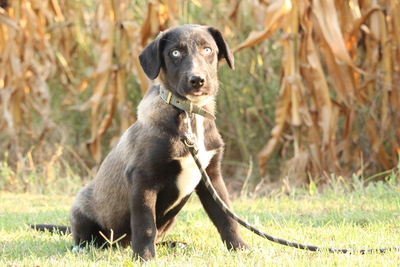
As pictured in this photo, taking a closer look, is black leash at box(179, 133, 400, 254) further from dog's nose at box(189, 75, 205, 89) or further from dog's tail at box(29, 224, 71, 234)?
dog's tail at box(29, 224, 71, 234)

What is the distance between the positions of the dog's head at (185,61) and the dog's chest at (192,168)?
7.8 inches

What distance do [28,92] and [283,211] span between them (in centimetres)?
390

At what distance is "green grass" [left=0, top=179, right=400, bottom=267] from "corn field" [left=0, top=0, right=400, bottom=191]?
0.95 m

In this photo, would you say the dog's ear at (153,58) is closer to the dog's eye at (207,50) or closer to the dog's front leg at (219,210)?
the dog's eye at (207,50)

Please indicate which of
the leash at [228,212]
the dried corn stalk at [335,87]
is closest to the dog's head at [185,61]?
the leash at [228,212]

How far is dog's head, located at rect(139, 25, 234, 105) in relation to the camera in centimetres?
269

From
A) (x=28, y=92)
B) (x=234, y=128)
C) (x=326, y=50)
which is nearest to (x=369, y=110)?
(x=326, y=50)

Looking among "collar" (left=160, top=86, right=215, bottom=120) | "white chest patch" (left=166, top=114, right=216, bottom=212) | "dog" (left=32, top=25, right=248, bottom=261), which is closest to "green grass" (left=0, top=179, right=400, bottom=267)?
"dog" (left=32, top=25, right=248, bottom=261)

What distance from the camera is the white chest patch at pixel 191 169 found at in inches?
106

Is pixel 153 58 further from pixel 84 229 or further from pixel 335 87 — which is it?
pixel 335 87

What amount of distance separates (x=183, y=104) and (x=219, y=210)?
0.58m

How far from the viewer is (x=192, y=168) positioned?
107 inches

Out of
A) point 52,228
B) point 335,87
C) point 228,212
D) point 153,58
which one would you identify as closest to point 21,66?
point 52,228

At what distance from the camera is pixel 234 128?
626cm
